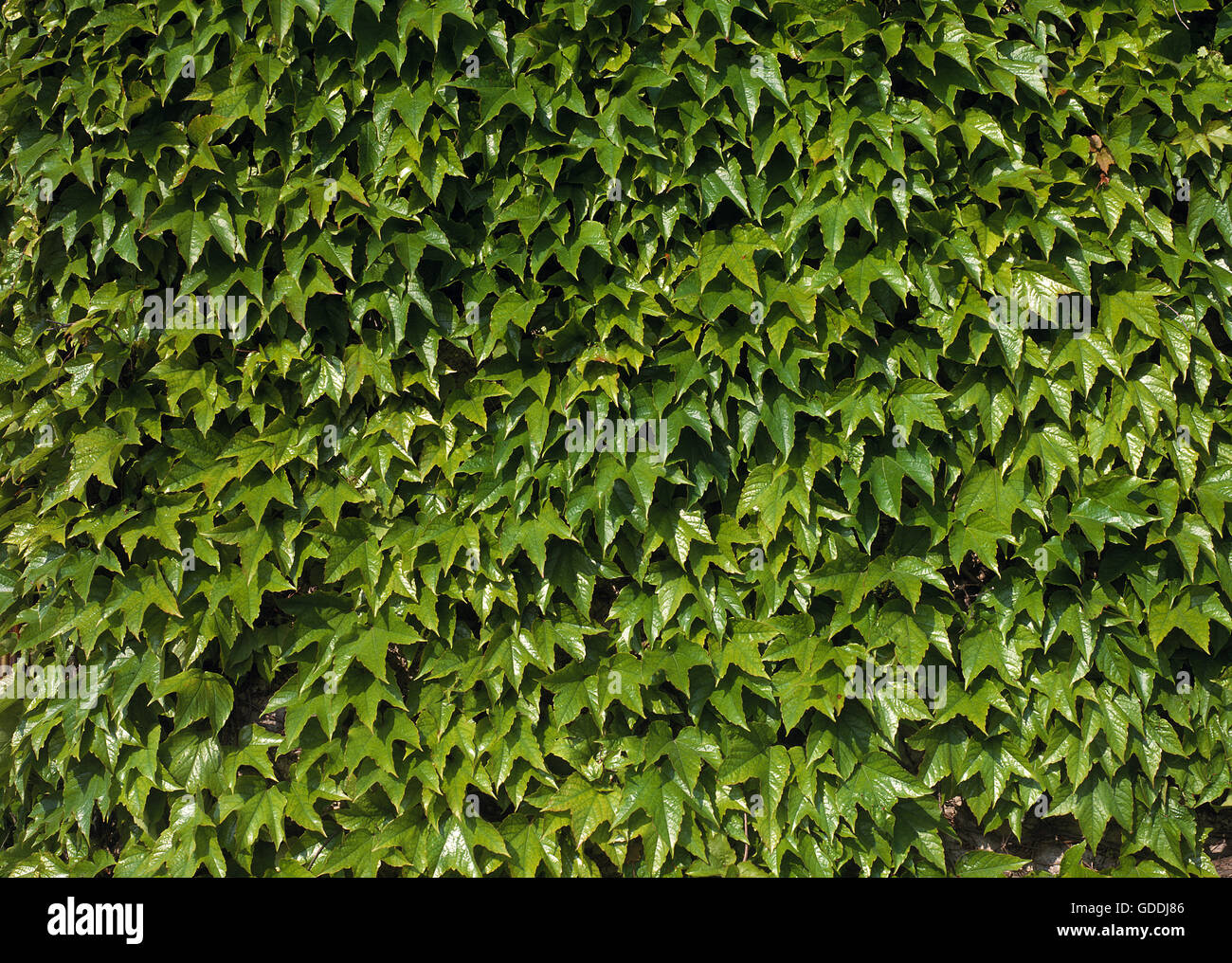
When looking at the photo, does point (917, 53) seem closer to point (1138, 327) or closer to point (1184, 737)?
point (1138, 327)

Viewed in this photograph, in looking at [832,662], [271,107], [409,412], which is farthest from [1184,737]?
[271,107]

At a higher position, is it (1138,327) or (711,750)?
(1138,327)

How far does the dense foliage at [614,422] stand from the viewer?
2.91 meters

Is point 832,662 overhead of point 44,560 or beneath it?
beneath

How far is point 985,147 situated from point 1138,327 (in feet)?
2.60

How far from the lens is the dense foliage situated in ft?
9.54

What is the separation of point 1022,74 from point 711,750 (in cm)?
246

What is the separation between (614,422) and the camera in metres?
2.99

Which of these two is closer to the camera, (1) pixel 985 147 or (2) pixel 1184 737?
(1) pixel 985 147

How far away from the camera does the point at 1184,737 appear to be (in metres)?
Result: 3.17
